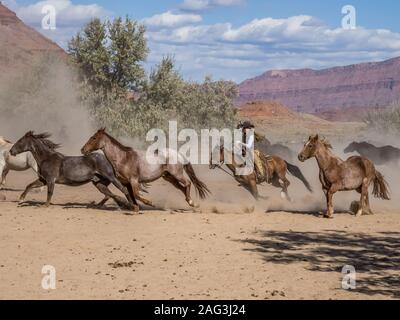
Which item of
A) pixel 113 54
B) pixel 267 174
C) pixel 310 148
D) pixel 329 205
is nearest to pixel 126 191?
pixel 267 174

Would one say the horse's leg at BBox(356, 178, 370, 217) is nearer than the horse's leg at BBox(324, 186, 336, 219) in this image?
No

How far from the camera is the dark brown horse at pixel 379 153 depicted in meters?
22.6

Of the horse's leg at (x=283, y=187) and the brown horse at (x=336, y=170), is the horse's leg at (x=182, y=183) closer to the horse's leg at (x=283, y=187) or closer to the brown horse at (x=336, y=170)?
the brown horse at (x=336, y=170)

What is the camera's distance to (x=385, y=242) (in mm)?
11664

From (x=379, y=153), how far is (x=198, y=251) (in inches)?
544

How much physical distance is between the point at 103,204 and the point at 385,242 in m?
7.31

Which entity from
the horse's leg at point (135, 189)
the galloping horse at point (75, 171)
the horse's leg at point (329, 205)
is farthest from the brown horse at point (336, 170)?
the galloping horse at point (75, 171)

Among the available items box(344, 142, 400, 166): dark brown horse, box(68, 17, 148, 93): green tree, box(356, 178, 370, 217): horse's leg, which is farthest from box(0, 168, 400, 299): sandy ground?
box(68, 17, 148, 93): green tree

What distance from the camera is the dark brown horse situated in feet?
74.0

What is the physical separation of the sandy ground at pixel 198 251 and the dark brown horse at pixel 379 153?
5.83 metres

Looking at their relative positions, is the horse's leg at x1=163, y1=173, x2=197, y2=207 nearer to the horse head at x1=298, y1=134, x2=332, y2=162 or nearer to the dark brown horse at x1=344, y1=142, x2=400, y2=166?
the horse head at x1=298, y1=134, x2=332, y2=162

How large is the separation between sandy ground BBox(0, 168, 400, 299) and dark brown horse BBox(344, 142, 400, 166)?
583 centimetres

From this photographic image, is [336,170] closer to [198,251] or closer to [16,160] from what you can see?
[198,251]
